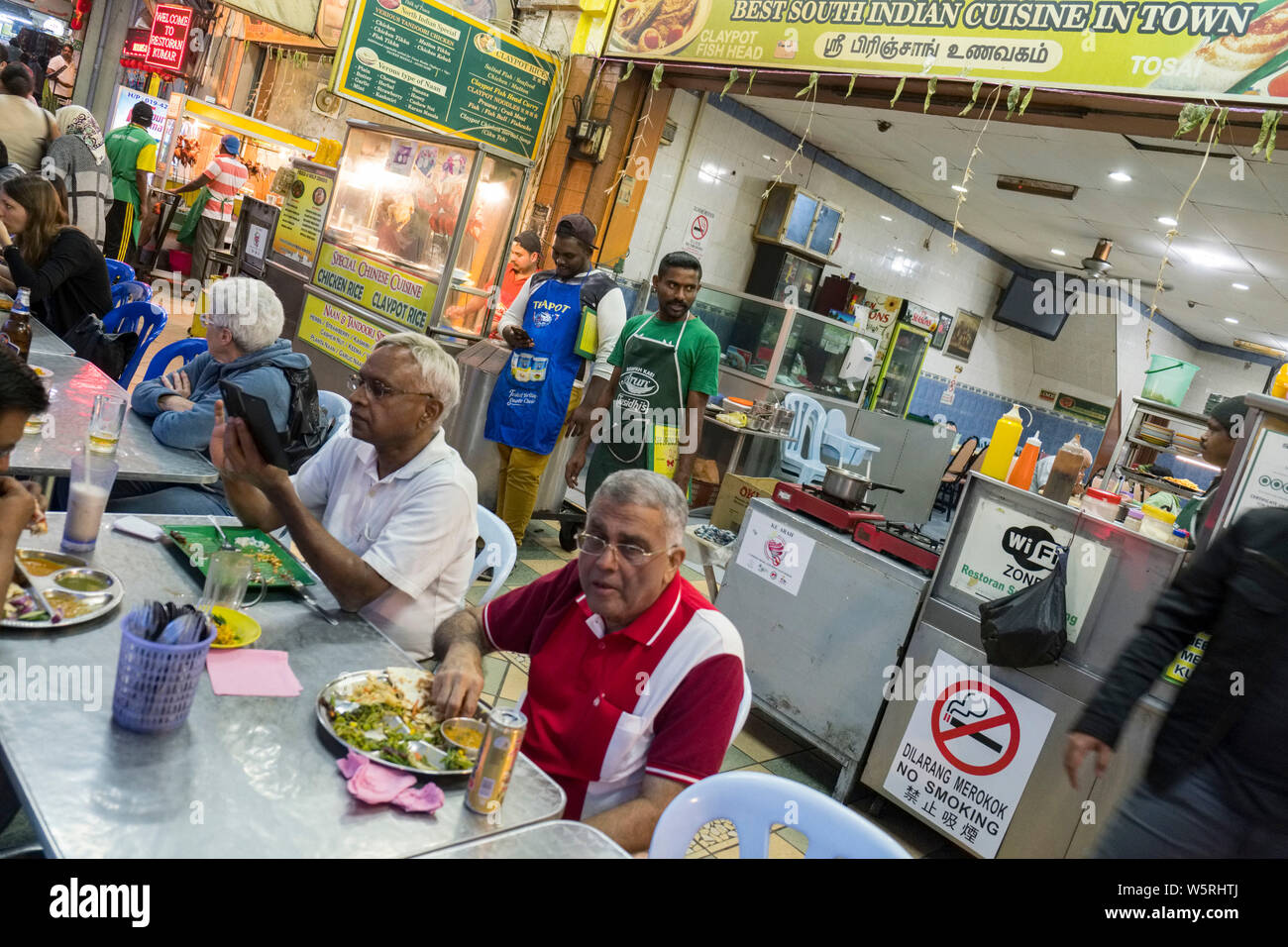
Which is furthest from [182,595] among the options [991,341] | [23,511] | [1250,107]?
[991,341]

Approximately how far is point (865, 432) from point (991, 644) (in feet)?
20.8

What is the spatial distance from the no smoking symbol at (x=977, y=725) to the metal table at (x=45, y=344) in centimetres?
415

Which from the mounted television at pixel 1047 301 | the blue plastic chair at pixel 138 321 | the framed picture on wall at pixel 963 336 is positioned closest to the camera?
the blue plastic chair at pixel 138 321

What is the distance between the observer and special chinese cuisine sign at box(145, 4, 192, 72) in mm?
12625

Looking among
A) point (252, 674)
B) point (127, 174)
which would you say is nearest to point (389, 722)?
point (252, 674)

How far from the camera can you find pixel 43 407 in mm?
1882

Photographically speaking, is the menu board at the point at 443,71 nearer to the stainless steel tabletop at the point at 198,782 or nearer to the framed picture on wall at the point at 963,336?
the stainless steel tabletop at the point at 198,782

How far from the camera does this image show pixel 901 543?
377 centimetres

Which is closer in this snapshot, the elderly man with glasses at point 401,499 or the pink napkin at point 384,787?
the pink napkin at point 384,787

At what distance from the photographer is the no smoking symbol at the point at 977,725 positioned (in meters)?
3.36

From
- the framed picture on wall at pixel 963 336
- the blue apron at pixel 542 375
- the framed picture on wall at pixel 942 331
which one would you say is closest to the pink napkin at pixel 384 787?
the blue apron at pixel 542 375

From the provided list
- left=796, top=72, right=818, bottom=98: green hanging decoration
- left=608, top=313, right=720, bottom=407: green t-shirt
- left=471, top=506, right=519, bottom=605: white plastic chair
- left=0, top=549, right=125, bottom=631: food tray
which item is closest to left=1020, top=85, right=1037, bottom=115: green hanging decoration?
left=796, top=72, right=818, bottom=98: green hanging decoration
